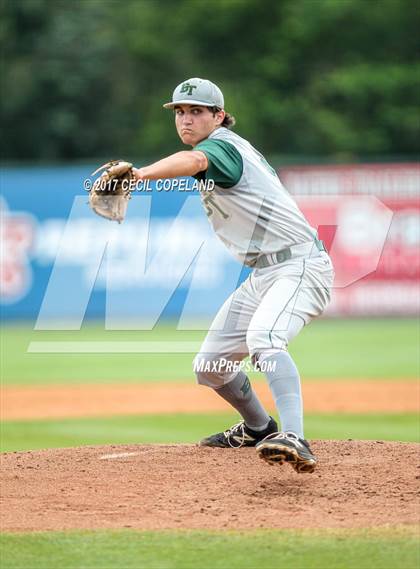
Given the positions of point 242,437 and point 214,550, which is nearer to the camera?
point 214,550

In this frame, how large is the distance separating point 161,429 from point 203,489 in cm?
402

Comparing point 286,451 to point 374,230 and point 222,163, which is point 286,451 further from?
point 374,230

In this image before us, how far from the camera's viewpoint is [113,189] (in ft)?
18.5

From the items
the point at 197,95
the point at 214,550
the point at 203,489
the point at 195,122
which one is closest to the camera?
the point at 214,550

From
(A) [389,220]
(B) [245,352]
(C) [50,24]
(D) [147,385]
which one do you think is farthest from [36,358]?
(C) [50,24]

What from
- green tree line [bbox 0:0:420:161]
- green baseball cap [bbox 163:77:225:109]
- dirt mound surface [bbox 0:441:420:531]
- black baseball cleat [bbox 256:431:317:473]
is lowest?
dirt mound surface [bbox 0:441:420:531]

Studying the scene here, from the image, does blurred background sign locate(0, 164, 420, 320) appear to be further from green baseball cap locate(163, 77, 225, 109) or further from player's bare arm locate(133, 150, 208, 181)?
player's bare arm locate(133, 150, 208, 181)

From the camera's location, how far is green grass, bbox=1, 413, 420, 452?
937cm

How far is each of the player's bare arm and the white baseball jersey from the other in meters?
0.36

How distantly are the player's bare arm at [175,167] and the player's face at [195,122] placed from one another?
0.59m

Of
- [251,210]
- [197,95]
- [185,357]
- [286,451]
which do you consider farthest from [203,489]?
[185,357]

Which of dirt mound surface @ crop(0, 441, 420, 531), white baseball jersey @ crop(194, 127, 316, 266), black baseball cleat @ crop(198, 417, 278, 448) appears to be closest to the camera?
dirt mound surface @ crop(0, 441, 420, 531)

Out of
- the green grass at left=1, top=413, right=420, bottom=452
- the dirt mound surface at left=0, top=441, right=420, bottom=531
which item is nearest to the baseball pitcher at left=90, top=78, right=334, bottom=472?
the dirt mound surface at left=0, top=441, right=420, bottom=531

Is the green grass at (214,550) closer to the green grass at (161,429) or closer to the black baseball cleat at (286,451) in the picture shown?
the black baseball cleat at (286,451)
